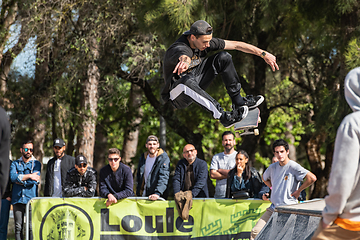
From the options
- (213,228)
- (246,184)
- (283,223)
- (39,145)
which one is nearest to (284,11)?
(246,184)

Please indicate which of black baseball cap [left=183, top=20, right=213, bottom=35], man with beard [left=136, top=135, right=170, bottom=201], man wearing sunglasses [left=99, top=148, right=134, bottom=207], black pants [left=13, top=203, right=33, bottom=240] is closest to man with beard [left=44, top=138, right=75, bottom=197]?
black pants [left=13, top=203, right=33, bottom=240]

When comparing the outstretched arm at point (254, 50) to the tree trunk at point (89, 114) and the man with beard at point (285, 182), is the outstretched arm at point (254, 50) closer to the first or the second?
the man with beard at point (285, 182)

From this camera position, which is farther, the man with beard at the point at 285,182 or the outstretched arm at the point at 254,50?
the man with beard at the point at 285,182

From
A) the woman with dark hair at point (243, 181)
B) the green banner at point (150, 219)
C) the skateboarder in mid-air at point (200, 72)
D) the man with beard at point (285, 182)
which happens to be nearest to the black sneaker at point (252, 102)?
the skateboarder in mid-air at point (200, 72)

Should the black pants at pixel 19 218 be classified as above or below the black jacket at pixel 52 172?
below

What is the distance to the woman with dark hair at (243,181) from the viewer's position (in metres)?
5.86

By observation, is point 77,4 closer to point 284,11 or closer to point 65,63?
point 65,63

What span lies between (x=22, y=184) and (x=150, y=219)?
6.85 feet

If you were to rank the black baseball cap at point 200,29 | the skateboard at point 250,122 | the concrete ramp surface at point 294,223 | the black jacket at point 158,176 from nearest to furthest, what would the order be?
the concrete ramp surface at point 294,223, the black baseball cap at point 200,29, the skateboard at point 250,122, the black jacket at point 158,176

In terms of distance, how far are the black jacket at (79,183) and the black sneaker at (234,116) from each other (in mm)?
2766

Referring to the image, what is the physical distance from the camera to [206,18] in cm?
679

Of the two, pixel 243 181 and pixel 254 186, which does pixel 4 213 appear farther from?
pixel 254 186

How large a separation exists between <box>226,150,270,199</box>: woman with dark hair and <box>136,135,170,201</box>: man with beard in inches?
39.9

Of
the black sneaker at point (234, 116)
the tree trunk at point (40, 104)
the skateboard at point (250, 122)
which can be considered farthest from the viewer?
the tree trunk at point (40, 104)
